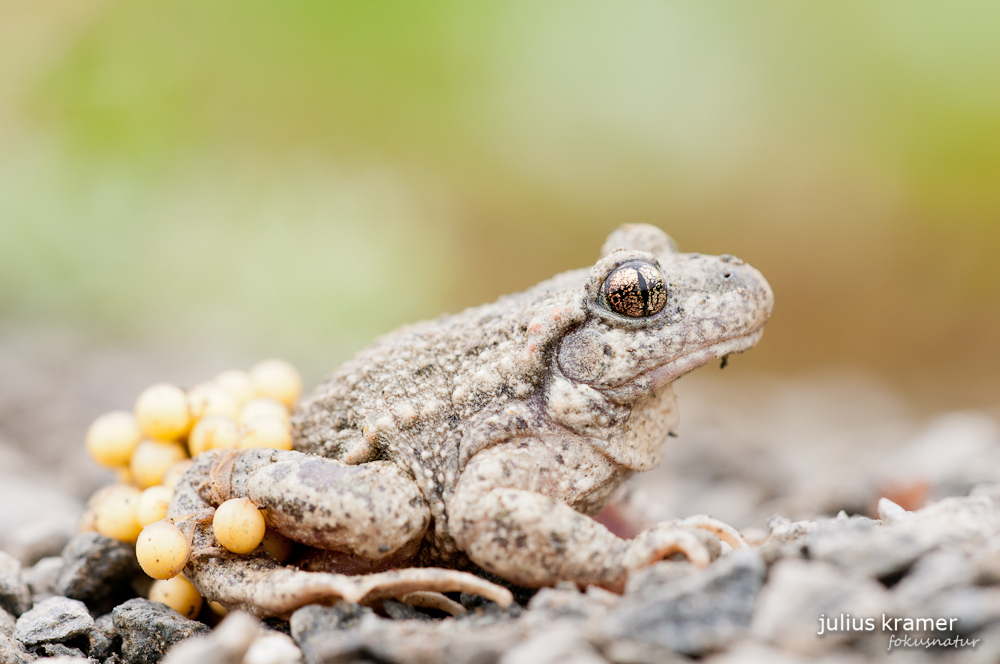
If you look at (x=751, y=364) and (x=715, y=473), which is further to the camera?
(x=751, y=364)

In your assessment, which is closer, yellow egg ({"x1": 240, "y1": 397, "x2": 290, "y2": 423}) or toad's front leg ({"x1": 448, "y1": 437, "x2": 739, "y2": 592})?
toad's front leg ({"x1": 448, "y1": 437, "x2": 739, "y2": 592})

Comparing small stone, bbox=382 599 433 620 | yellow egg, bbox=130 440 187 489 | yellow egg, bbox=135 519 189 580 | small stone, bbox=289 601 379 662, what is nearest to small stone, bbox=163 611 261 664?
small stone, bbox=289 601 379 662

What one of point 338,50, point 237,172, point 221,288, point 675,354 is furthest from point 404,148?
point 675,354

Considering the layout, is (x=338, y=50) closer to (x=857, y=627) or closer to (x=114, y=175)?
(x=114, y=175)

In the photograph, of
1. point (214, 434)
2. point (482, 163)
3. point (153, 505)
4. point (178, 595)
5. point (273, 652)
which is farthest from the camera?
point (482, 163)

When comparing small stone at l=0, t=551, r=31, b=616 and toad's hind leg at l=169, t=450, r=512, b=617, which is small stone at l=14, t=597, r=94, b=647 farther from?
toad's hind leg at l=169, t=450, r=512, b=617

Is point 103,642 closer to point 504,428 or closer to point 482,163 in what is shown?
point 504,428

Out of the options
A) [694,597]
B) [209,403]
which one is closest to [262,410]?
[209,403]
